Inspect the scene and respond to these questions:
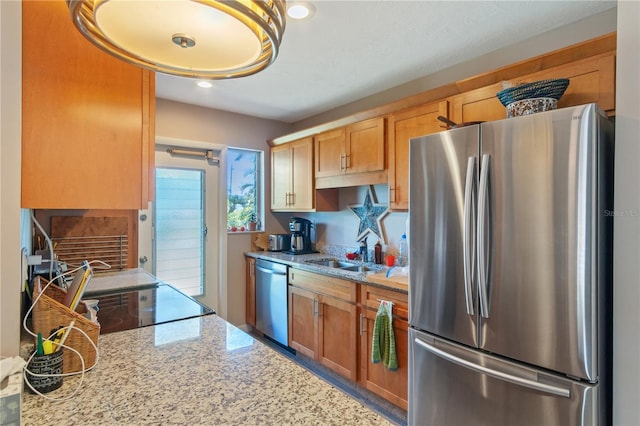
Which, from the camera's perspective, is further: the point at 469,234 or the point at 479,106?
the point at 479,106

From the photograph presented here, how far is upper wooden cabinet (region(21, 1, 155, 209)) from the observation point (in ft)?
3.10

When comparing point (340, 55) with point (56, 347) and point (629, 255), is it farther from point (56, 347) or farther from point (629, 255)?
point (56, 347)

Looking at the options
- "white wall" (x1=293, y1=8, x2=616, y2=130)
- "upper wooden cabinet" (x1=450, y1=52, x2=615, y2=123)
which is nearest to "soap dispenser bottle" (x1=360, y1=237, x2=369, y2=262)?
"white wall" (x1=293, y1=8, x2=616, y2=130)

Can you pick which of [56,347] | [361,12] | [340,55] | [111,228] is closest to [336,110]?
[340,55]

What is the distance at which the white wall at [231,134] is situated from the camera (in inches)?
131

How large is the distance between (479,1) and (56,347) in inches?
88.5

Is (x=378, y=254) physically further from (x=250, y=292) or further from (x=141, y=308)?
(x=141, y=308)

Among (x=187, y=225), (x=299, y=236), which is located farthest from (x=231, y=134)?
(x=299, y=236)

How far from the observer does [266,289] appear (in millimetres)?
3471

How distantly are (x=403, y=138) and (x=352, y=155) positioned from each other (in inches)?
21.6

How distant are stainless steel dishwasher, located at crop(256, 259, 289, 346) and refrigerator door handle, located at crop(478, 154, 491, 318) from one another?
1940 millimetres

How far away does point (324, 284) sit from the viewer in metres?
2.76

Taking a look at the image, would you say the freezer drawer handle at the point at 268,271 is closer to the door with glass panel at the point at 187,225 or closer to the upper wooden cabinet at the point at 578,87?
the door with glass panel at the point at 187,225

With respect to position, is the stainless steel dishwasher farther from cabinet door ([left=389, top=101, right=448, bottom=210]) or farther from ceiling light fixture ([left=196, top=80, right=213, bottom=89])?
ceiling light fixture ([left=196, top=80, right=213, bottom=89])
